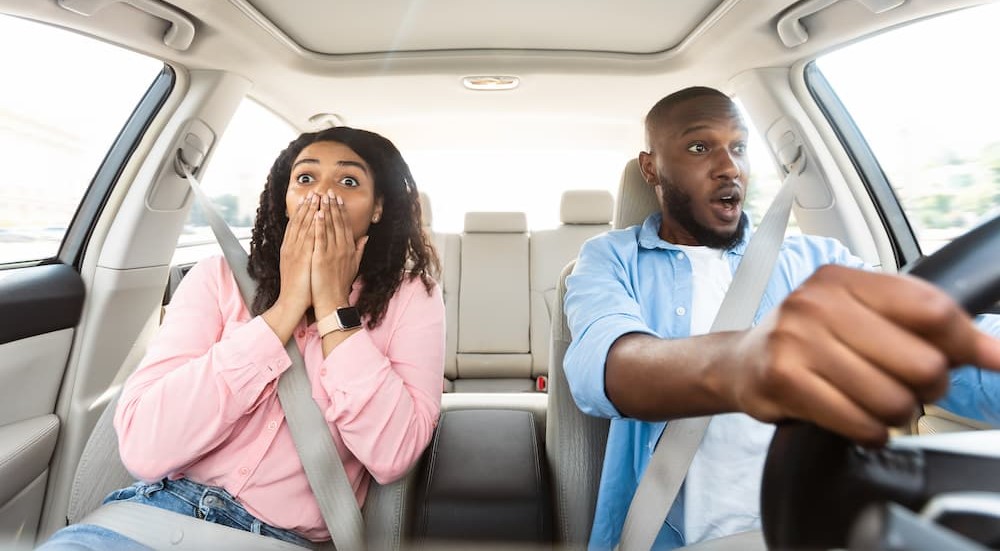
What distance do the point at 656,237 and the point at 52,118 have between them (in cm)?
177

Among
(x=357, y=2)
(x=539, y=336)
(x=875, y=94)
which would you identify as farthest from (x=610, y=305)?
(x=539, y=336)

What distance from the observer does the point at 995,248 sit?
0.49 meters

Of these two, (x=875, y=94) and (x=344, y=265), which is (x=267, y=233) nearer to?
(x=344, y=265)

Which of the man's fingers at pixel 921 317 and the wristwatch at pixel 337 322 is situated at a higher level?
the man's fingers at pixel 921 317

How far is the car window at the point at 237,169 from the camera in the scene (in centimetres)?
222

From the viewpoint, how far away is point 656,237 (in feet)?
4.69

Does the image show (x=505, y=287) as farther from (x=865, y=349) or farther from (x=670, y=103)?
(x=865, y=349)

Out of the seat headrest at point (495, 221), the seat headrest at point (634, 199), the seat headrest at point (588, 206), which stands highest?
the seat headrest at point (588, 206)

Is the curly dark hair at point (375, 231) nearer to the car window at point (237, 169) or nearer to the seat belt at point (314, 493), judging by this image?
the seat belt at point (314, 493)

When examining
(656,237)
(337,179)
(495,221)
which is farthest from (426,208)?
(656,237)

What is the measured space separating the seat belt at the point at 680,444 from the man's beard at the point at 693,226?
0.10 m

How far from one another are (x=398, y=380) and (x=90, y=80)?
1428 mm

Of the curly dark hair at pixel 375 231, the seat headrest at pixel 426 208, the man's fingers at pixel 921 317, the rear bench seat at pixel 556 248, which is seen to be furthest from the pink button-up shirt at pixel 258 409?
the rear bench seat at pixel 556 248

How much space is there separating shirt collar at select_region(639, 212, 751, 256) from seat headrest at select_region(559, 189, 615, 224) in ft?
5.65
